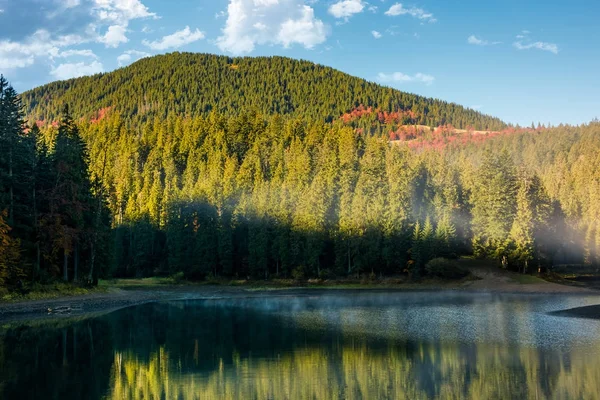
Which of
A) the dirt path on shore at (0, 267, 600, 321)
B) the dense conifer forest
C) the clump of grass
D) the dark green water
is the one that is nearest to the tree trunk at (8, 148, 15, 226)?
the dense conifer forest

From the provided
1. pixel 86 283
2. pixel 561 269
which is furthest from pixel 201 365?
pixel 561 269

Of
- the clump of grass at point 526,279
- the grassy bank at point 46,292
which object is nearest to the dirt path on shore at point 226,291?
the clump of grass at point 526,279

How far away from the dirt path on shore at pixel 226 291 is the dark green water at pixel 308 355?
203 inches

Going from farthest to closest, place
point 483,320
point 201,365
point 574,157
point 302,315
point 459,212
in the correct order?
point 574,157
point 459,212
point 302,315
point 483,320
point 201,365

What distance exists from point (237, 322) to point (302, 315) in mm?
6645

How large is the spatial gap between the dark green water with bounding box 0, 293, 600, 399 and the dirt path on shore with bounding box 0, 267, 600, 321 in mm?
5165

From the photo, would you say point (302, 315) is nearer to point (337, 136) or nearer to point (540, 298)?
point (540, 298)

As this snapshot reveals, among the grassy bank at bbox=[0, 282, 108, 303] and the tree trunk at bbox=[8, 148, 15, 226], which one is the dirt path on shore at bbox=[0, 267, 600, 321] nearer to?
the grassy bank at bbox=[0, 282, 108, 303]

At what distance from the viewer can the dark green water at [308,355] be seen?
75.3ft

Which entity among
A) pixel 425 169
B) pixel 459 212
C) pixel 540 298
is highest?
pixel 425 169

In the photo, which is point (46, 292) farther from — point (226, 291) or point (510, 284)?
point (510, 284)

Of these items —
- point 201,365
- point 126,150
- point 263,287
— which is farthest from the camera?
point 126,150

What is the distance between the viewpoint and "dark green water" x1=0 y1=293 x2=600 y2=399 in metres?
22.9

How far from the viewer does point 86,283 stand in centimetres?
6156
